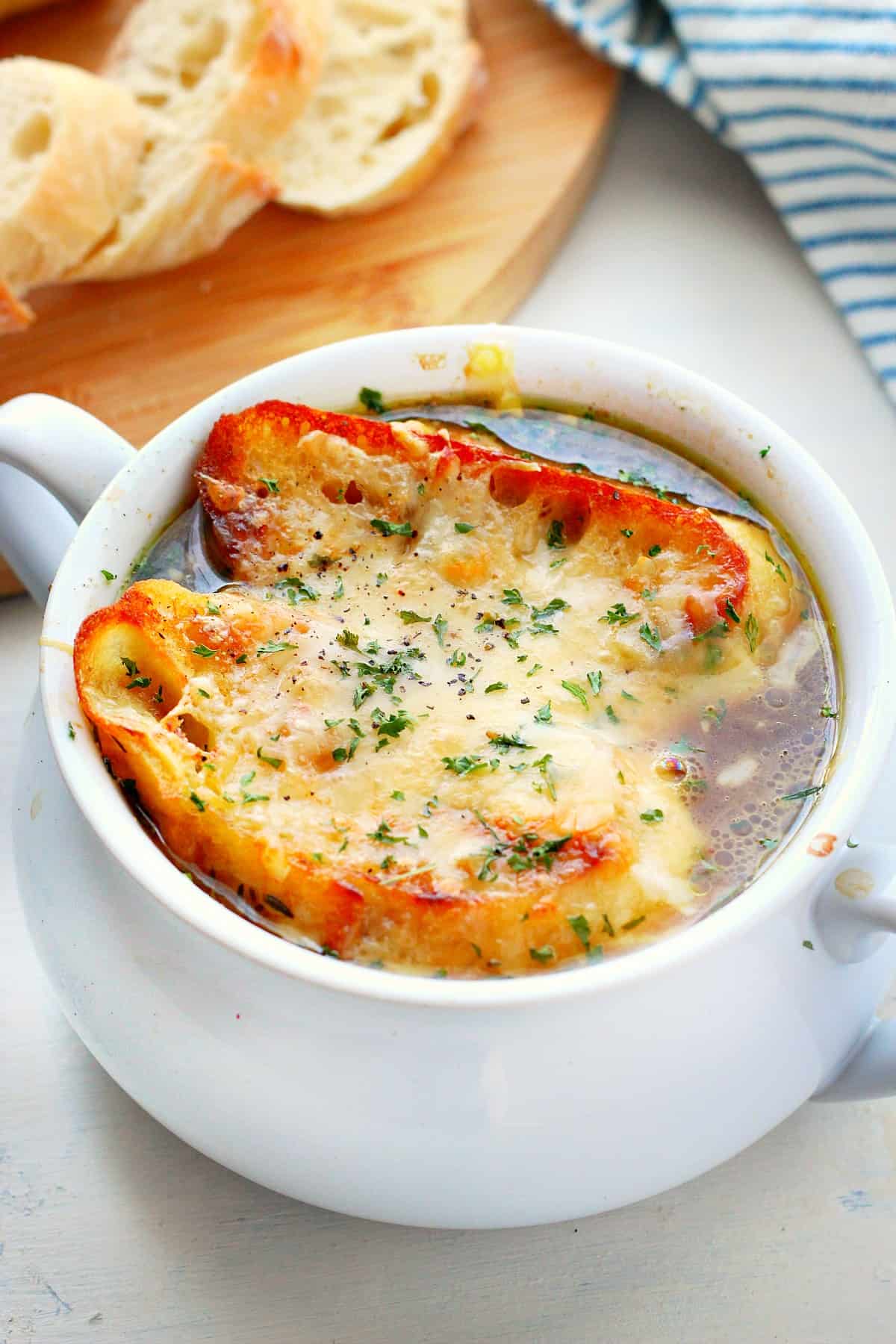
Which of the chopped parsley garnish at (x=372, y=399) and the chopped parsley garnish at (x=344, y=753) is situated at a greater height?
the chopped parsley garnish at (x=372, y=399)

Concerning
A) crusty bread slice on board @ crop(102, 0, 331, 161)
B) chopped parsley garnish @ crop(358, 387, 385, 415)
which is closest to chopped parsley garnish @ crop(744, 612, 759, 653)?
chopped parsley garnish @ crop(358, 387, 385, 415)

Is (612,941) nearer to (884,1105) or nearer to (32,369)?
(884,1105)

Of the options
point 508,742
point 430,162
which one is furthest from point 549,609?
point 430,162

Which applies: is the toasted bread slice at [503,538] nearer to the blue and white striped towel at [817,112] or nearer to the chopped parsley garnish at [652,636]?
the chopped parsley garnish at [652,636]

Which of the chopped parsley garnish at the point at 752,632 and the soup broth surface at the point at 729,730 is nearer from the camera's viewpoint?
the soup broth surface at the point at 729,730

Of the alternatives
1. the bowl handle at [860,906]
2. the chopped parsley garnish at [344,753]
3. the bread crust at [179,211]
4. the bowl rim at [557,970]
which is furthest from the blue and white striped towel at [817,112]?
the chopped parsley garnish at [344,753]
